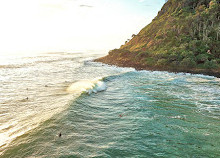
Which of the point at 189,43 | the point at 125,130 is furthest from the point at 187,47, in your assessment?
the point at 125,130

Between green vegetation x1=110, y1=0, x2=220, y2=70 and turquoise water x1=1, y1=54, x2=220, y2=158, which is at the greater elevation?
green vegetation x1=110, y1=0, x2=220, y2=70

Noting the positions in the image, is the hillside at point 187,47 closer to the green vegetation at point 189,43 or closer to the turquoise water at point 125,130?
the green vegetation at point 189,43

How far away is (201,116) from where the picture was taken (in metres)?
13.5

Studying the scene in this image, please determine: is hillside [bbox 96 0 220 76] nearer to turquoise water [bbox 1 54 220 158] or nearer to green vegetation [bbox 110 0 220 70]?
green vegetation [bbox 110 0 220 70]

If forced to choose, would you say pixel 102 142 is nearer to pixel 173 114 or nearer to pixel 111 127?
pixel 111 127

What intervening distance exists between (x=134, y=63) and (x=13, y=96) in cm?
4175

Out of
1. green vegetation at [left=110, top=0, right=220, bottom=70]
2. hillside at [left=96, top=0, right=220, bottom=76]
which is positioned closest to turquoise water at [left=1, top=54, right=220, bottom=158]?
hillside at [left=96, top=0, right=220, bottom=76]

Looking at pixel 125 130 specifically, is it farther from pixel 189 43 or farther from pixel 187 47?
pixel 189 43

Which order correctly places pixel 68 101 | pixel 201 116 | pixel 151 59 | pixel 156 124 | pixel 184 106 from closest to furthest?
pixel 156 124 → pixel 201 116 → pixel 184 106 → pixel 68 101 → pixel 151 59

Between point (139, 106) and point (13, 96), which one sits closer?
point (139, 106)

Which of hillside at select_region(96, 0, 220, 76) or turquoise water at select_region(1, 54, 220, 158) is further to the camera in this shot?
hillside at select_region(96, 0, 220, 76)

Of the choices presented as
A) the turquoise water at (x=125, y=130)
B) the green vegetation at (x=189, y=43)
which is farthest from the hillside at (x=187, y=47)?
the turquoise water at (x=125, y=130)

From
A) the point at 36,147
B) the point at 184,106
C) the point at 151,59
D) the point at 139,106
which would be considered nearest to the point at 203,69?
the point at 151,59

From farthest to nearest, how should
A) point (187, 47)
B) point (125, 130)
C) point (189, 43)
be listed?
point (189, 43), point (187, 47), point (125, 130)
